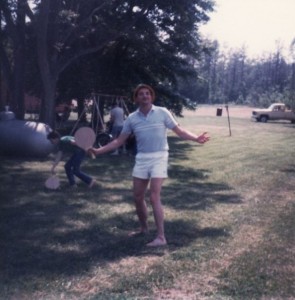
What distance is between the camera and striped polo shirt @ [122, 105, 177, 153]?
6.08 metres

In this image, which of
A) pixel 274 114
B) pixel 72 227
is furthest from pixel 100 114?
pixel 274 114

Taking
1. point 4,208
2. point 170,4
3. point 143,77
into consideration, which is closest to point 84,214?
point 4,208

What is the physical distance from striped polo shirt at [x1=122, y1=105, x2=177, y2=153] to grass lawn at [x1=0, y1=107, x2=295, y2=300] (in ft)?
3.90

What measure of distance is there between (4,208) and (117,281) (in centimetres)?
378

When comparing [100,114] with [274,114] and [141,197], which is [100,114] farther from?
[274,114]

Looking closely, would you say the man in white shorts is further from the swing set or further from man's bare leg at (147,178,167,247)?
the swing set

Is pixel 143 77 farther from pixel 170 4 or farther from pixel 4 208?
pixel 4 208

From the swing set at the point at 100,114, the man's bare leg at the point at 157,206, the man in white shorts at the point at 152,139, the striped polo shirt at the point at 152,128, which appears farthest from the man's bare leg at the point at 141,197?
the swing set at the point at 100,114

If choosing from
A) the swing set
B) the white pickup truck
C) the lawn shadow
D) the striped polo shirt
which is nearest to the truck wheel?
the white pickup truck

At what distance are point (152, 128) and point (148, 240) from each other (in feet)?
4.61

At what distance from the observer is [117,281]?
4961 mm

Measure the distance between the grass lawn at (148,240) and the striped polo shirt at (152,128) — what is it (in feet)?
3.90

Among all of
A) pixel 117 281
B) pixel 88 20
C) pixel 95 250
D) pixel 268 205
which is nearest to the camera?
pixel 117 281

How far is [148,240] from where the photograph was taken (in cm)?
642
